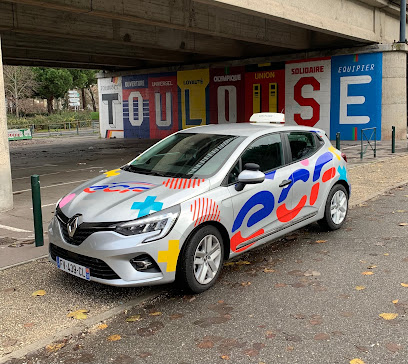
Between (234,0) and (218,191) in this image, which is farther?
(234,0)

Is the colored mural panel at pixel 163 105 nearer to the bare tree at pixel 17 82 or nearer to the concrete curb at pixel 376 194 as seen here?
the concrete curb at pixel 376 194

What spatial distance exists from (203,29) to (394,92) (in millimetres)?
10184

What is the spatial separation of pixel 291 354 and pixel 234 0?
11180 millimetres

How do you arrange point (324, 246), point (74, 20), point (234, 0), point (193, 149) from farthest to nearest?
Answer: point (74, 20) < point (234, 0) < point (324, 246) < point (193, 149)

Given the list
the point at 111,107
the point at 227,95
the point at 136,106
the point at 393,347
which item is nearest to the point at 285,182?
the point at 393,347

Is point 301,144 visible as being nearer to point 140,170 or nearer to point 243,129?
point 243,129

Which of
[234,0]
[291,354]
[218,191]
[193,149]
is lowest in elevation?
[291,354]

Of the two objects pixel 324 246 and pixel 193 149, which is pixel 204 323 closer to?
pixel 193 149

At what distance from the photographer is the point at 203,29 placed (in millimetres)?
17516

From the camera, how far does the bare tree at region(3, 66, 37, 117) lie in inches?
2050

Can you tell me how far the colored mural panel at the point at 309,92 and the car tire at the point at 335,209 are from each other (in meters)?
18.2

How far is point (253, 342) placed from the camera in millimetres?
3732

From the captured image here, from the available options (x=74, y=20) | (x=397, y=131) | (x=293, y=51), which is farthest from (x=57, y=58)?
(x=397, y=131)

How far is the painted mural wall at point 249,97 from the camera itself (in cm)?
2327
